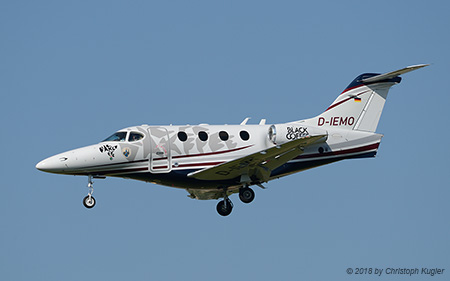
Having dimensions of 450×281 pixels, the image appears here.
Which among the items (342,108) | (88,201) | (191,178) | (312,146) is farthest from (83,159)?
(342,108)

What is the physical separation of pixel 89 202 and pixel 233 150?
6.26 m

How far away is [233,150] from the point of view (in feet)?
99.0

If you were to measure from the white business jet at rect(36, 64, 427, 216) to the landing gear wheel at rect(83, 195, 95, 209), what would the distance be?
0.02 metres

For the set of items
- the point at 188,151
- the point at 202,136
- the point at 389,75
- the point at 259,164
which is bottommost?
the point at 259,164

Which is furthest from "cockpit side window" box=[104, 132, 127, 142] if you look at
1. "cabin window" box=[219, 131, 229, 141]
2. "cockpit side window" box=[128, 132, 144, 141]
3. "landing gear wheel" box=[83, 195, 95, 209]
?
"cabin window" box=[219, 131, 229, 141]

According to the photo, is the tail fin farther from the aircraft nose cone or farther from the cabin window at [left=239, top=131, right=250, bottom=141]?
the aircraft nose cone

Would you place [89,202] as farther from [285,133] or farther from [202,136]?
[285,133]

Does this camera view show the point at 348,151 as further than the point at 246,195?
Yes

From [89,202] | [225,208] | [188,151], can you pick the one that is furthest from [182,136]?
[89,202]

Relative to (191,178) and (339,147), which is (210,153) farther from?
(339,147)

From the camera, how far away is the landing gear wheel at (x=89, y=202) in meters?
28.3

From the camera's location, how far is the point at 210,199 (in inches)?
1280

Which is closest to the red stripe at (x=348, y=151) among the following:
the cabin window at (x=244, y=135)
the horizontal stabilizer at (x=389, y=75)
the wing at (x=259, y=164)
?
the wing at (x=259, y=164)

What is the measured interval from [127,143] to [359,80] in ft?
36.1
